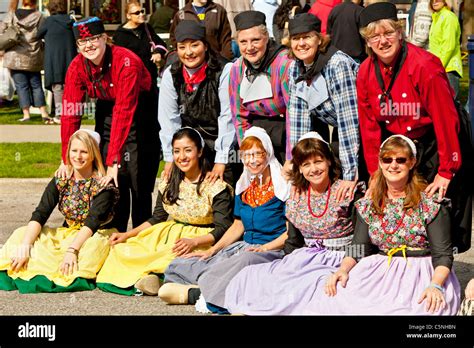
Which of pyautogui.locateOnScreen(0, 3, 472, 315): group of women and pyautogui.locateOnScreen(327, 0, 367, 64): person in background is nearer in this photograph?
pyautogui.locateOnScreen(0, 3, 472, 315): group of women

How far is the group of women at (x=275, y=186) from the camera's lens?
240 inches

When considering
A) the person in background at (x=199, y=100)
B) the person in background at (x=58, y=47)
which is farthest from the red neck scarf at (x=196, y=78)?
the person in background at (x=58, y=47)

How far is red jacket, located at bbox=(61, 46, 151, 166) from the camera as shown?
24.9 ft

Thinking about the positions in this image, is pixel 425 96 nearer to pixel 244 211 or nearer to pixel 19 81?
pixel 244 211

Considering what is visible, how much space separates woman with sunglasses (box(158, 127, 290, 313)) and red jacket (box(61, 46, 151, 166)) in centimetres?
105

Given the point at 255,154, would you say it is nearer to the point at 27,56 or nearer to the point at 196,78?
the point at 196,78

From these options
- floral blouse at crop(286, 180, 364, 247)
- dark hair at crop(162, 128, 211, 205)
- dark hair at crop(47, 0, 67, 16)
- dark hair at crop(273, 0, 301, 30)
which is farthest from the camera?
dark hair at crop(47, 0, 67, 16)

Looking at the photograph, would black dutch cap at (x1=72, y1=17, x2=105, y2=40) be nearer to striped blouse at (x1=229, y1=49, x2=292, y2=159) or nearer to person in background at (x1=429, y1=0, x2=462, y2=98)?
striped blouse at (x1=229, y1=49, x2=292, y2=159)

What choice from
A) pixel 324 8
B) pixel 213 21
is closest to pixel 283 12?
pixel 324 8

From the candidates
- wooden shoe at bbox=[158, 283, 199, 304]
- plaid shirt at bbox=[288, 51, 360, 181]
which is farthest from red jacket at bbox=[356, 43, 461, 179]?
wooden shoe at bbox=[158, 283, 199, 304]

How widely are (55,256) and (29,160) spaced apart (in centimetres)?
529

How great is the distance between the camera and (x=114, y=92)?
7699mm

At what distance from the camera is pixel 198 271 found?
6.76m
